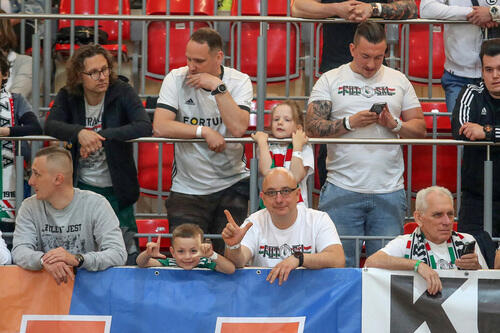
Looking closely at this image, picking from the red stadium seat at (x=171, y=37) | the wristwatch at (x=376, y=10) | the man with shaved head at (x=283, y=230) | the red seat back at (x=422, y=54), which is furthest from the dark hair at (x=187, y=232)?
the red seat back at (x=422, y=54)

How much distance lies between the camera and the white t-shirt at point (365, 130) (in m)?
6.11

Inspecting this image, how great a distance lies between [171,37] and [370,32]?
285 centimetres

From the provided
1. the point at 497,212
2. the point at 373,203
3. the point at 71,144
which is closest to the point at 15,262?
the point at 71,144

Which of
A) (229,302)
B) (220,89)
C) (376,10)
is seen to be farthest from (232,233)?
(376,10)

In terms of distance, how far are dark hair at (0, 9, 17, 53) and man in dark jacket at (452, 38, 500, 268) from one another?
378cm

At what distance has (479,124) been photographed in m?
5.96

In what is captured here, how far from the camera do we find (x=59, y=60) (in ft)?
28.4

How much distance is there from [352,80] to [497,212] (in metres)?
1.30

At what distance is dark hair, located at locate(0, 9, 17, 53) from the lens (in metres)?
7.64

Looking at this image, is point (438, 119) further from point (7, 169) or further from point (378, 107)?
point (7, 169)

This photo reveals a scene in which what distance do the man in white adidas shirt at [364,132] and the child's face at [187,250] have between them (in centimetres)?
127

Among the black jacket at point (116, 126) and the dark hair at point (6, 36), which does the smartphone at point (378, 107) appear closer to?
the black jacket at point (116, 126)

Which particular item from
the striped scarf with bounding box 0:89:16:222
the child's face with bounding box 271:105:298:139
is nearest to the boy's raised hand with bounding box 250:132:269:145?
the child's face with bounding box 271:105:298:139

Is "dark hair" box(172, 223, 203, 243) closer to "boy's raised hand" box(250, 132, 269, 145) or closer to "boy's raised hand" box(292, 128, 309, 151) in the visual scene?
"boy's raised hand" box(250, 132, 269, 145)
